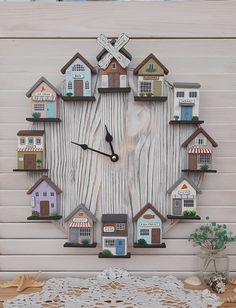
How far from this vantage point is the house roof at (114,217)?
3.95ft

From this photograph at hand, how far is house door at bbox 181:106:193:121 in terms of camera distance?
47.8 inches

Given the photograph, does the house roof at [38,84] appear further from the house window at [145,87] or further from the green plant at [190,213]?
the green plant at [190,213]

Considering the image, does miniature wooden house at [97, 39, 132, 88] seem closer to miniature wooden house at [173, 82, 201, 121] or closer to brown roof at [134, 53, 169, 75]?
brown roof at [134, 53, 169, 75]

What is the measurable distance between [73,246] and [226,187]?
0.62 m

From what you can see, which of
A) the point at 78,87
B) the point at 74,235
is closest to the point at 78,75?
the point at 78,87

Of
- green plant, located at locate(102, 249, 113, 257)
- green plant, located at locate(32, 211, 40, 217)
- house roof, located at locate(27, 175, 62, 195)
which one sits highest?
house roof, located at locate(27, 175, 62, 195)

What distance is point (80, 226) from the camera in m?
1.21

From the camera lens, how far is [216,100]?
126 cm

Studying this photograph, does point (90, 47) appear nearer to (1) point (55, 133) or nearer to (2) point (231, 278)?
(1) point (55, 133)

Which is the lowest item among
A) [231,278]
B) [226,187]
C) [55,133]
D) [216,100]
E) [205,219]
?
[231,278]

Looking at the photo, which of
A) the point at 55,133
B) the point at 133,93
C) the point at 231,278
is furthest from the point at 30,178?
the point at 231,278

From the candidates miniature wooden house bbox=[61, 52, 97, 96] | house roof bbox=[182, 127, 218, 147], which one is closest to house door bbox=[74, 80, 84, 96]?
miniature wooden house bbox=[61, 52, 97, 96]

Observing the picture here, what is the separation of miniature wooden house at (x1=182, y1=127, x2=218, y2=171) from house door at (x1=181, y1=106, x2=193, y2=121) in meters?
0.06

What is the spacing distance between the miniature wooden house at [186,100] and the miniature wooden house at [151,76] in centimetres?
6
